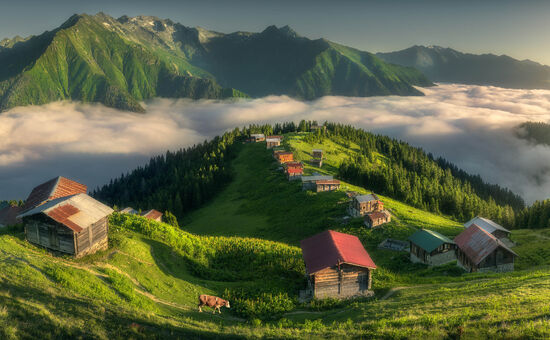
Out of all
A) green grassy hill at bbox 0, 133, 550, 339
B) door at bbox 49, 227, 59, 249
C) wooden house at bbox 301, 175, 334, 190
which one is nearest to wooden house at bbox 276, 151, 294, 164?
wooden house at bbox 301, 175, 334, 190

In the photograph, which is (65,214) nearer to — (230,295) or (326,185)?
(230,295)

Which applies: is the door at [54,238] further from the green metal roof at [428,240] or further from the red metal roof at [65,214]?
the green metal roof at [428,240]

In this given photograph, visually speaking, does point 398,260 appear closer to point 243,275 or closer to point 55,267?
point 243,275

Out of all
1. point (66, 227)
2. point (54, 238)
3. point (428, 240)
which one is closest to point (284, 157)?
point (428, 240)

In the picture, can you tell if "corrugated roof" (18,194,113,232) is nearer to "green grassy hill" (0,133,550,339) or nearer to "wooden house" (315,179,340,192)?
"green grassy hill" (0,133,550,339)

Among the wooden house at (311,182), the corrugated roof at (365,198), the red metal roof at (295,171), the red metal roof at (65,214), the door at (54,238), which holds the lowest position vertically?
the corrugated roof at (365,198)

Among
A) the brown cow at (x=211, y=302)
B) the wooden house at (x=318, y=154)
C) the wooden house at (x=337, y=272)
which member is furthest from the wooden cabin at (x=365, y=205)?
the wooden house at (x=318, y=154)

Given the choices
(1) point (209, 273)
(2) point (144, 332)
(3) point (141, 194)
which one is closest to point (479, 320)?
(2) point (144, 332)
